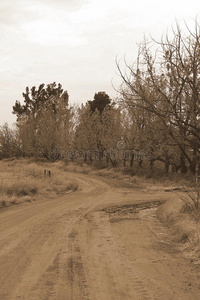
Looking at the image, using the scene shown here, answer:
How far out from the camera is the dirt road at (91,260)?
496 cm

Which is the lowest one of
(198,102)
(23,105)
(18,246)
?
(18,246)

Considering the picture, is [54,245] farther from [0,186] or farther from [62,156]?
[62,156]

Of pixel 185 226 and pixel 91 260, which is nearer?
pixel 91 260

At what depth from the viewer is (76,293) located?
4.84m

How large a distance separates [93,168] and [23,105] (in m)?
30.9

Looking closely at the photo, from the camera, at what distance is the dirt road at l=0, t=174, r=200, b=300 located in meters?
4.96

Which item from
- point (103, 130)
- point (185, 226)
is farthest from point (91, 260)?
point (103, 130)

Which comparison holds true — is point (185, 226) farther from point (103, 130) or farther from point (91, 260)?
point (103, 130)

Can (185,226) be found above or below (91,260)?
above

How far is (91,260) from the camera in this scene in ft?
21.9

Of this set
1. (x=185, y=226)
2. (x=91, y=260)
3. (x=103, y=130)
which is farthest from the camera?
(x=103, y=130)

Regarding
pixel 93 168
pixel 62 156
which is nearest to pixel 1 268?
pixel 93 168

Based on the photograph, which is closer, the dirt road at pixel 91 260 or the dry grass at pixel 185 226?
the dirt road at pixel 91 260

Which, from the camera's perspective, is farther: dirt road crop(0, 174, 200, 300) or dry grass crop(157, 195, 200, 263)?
dry grass crop(157, 195, 200, 263)
